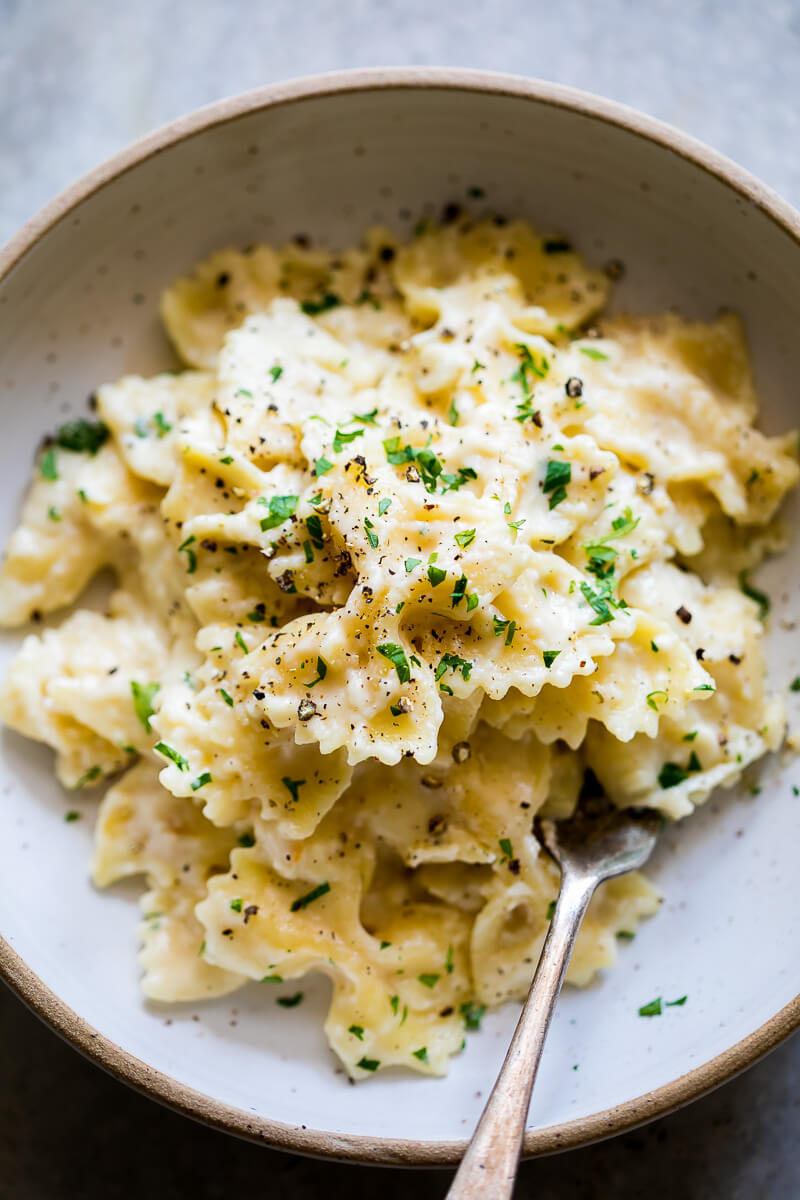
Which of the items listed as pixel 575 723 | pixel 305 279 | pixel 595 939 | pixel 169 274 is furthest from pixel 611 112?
pixel 595 939

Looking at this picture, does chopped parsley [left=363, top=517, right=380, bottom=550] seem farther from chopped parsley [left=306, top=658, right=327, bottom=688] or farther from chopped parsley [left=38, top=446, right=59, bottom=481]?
chopped parsley [left=38, top=446, right=59, bottom=481]

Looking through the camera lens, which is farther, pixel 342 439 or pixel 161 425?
pixel 161 425

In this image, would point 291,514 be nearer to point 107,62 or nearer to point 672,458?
point 672,458

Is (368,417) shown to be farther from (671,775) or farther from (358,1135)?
(358,1135)

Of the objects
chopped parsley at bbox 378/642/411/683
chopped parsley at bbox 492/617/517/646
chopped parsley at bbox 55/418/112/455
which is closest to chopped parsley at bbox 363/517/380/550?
chopped parsley at bbox 378/642/411/683

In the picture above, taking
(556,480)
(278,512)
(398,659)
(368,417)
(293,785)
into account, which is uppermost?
(556,480)

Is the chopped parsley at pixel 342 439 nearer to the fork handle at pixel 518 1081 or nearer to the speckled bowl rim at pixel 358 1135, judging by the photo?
the speckled bowl rim at pixel 358 1135

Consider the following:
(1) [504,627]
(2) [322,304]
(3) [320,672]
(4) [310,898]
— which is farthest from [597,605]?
(2) [322,304]
